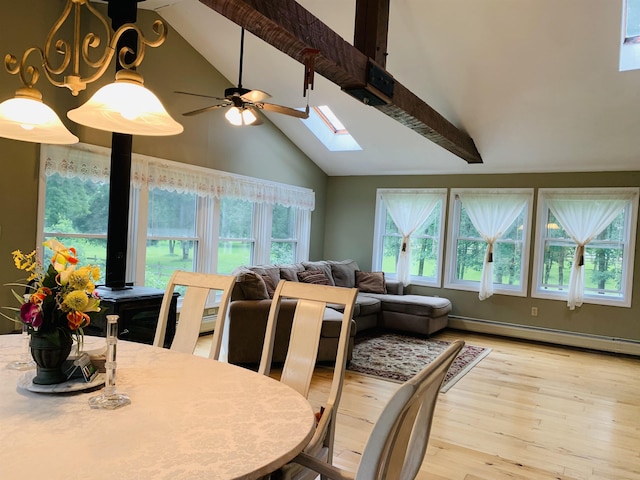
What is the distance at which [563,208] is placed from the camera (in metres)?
6.00

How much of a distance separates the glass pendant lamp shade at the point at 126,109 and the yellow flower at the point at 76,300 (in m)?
0.63

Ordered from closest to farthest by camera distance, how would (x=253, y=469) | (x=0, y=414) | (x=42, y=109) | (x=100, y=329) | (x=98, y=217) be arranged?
(x=253, y=469) < (x=0, y=414) < (x=42, y=109) < (x=100, y=329) < (x=98, y=217)

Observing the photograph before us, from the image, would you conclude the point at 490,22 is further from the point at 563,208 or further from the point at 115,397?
the point at 115,397

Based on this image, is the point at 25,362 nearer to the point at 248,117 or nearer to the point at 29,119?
the point at 29,119

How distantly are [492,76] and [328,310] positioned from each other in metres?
2.83

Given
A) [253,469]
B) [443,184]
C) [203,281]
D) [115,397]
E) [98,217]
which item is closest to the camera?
[253,469]

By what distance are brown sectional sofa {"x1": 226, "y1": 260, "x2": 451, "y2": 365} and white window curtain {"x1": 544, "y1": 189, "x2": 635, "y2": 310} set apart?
1569mm

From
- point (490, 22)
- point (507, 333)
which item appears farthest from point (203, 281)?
point (507, 333)

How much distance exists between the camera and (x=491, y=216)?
21.0 ft

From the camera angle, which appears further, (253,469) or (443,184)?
(443,184)

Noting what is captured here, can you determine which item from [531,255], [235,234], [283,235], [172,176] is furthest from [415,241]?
[172,176]

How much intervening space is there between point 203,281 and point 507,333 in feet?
16.7

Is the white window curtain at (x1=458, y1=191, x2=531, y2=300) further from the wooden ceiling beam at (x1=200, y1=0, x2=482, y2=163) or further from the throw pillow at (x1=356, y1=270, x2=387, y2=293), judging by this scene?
the wooden ceiling beam at (x1=200, y1=0, x2=482, y2=163)

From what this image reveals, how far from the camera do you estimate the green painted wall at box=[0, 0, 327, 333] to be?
3752mm
